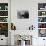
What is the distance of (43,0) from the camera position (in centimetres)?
662

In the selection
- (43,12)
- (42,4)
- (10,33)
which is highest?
(42,4)

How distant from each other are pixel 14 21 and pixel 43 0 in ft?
Result: 6.15

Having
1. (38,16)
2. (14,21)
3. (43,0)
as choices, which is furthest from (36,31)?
(43,0)

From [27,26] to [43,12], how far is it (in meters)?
1.14

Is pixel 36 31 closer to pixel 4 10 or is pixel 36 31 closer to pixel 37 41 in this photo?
pixel 37 41

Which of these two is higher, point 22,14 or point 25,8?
point 25,8

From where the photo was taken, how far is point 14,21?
259 inches

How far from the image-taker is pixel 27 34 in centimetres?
648

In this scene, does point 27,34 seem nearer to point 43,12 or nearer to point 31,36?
point 31,36

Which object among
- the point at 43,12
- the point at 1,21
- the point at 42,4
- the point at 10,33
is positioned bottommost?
the point at 10,33

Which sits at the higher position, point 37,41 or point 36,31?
point 36,31

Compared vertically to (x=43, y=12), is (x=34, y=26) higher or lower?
lower

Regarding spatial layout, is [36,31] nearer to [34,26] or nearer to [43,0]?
[34,26]

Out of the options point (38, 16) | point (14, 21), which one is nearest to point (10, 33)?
point (14, 21)
